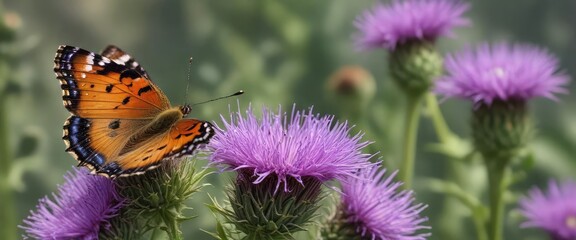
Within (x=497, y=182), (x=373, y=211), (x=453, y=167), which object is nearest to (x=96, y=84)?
(x=373, y=211)

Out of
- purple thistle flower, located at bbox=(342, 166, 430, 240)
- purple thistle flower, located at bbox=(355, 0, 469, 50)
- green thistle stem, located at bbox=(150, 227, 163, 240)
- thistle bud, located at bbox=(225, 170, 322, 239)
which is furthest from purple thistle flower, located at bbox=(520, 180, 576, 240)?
green thistle stem, located at bbox=(150, 227, 163, 240)

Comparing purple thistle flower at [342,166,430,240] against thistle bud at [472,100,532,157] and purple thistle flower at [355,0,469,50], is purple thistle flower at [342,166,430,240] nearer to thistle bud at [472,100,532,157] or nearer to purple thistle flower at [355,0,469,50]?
thistle bud at [472,100,532,157]

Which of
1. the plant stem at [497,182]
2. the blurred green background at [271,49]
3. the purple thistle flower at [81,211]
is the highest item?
the blurred green background at [271,49]

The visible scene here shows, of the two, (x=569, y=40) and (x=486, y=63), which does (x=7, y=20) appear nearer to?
(x=486, y=63)

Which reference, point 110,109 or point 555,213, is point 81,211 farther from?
point 555,213

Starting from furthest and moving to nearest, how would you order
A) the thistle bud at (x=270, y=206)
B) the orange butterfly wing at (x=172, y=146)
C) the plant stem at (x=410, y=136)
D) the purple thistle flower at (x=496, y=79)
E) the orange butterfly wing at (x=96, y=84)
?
the plant stem at (x=410, y=136) → the purple thistle flower at (x=496, y=79) → the orange butterfly wing at (x=96, y=84) → the thistle bud at (x=270, y=206) → the orange butterfly wing at (x=172, y=146)

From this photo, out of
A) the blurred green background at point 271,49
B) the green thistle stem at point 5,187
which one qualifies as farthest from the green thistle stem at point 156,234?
the blurred green background at point 271,49

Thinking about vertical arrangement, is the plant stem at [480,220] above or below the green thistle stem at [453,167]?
below

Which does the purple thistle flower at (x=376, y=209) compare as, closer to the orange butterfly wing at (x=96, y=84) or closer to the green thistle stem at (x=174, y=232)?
the green thistle stem at (x=174, y=232)

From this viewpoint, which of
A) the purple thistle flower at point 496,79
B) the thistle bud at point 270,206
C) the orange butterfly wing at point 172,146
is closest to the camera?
the orange butterfly wing at point 172,146
